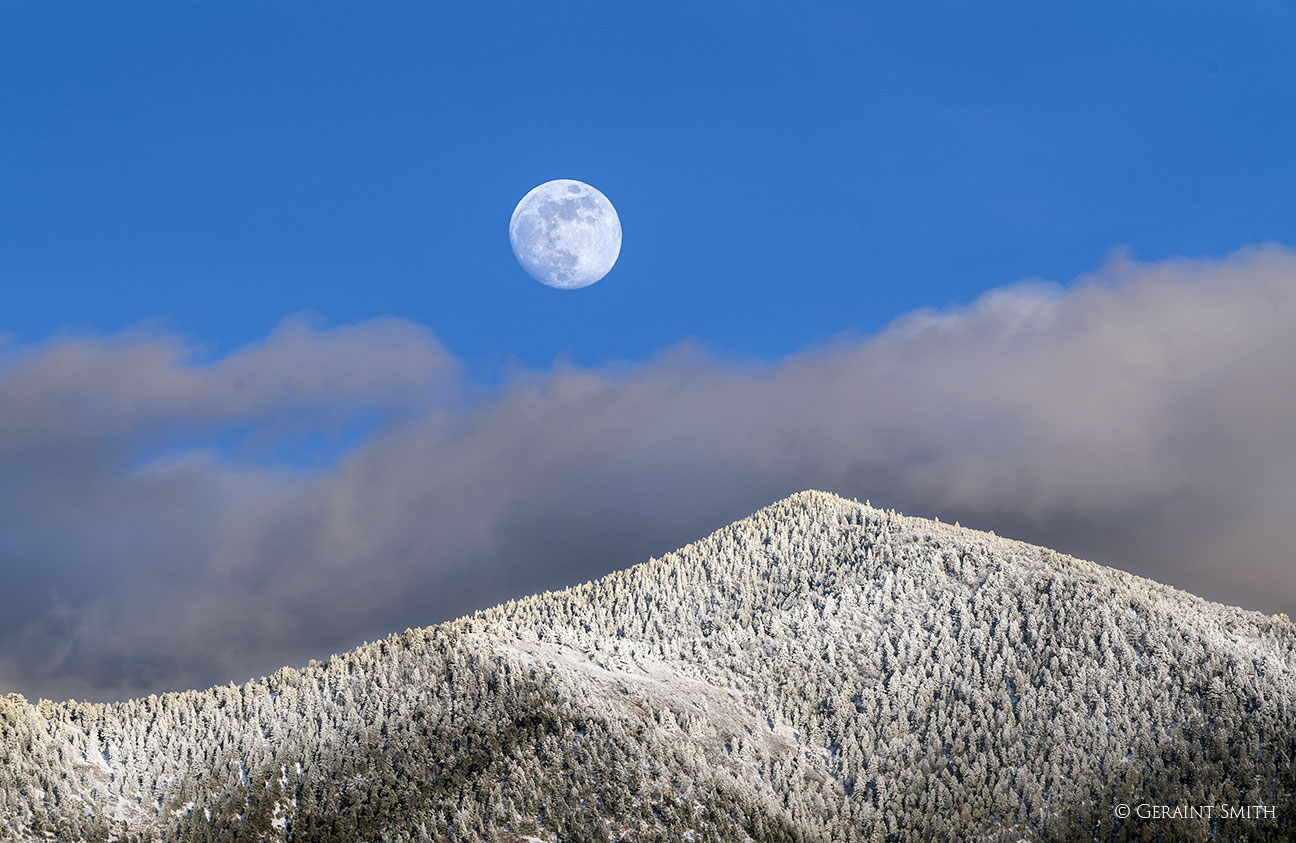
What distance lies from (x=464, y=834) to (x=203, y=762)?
50148 millimetres

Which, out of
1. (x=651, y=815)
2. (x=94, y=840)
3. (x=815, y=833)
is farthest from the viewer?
(x=815, y=833)

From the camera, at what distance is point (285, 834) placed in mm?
174625

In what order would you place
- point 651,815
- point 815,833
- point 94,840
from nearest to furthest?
point 94,840, point 651,815, point 815,833

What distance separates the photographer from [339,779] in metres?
186

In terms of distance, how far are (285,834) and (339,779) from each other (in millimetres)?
13559

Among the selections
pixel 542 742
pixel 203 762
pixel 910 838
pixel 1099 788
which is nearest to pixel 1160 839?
pixel 1099 788

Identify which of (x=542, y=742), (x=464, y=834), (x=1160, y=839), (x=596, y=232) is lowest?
(x=1160, y=839)

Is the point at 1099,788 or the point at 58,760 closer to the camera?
the point at 58,760

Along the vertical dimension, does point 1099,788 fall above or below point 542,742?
below

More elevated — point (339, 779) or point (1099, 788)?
point (339, 779)

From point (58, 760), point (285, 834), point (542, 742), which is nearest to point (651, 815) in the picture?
point (542, 742)

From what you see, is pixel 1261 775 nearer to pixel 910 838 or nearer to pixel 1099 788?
pixel 1099 788

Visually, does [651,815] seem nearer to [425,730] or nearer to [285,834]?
Result: [425,730]

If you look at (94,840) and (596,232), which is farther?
(596,232)
